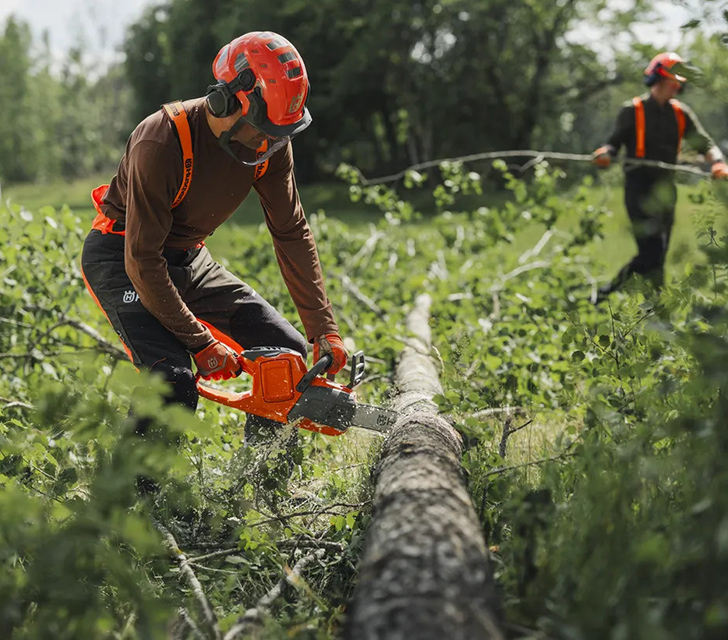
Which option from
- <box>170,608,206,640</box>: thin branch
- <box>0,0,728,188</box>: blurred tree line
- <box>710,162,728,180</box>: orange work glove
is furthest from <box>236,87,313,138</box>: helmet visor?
<box>0,0,728,188</box>: blurred tree line

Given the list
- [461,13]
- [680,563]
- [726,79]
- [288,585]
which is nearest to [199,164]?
[288,585]

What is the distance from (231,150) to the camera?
9.95 ft

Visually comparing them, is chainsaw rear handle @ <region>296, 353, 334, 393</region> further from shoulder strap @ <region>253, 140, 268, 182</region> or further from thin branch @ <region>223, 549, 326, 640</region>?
shoulder strap @ <region>253, 140, 268, 182</region>

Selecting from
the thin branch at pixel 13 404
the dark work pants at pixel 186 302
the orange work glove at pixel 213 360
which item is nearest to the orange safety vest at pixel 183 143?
the dark work pants at pixel 186 302

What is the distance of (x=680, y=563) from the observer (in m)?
1.71

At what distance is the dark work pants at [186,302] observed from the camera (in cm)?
307

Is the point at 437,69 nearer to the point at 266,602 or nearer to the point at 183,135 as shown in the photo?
the point at 183,135

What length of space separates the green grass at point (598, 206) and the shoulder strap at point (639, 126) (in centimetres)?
27

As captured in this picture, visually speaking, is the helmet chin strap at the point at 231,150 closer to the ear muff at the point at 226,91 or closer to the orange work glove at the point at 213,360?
the ear muff at the point at 226,91

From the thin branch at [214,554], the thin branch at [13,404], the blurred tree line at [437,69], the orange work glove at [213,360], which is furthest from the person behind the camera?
the blurred tree line at [437,69]

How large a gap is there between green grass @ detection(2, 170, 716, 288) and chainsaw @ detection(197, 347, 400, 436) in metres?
1.22

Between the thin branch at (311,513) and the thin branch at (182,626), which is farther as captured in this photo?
the thin branch at (311,513)

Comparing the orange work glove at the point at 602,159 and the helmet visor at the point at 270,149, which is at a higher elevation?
the helmet visor at the point at 270,149

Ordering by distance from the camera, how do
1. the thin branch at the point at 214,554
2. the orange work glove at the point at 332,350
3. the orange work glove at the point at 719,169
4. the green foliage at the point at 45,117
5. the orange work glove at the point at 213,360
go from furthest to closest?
the green foliage at the point at 45,117, the orange work glove at the point at 719,169, the orange work glove at the point at 332,350, the orange work glove at the point at 213,360, the thin branch at the point at 214,554
